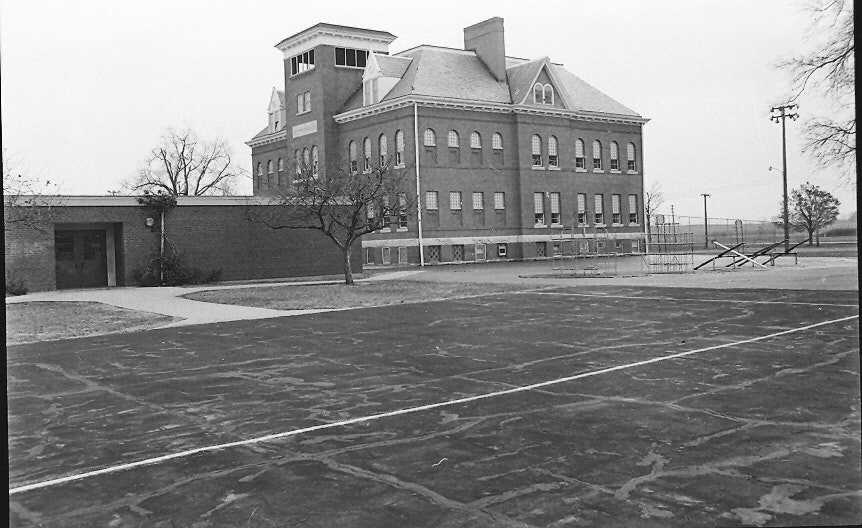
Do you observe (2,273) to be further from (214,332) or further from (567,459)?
(214,332)

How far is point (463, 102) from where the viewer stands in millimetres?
44875

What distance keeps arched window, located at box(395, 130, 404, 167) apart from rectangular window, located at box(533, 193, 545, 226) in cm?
888

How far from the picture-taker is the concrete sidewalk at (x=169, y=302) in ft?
57.6

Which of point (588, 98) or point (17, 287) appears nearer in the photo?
point (17, 287)

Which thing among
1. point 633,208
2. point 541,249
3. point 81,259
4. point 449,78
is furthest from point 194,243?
point 633,208

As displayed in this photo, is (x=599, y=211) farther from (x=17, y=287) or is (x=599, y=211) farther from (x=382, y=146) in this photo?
(x=17, y=287)

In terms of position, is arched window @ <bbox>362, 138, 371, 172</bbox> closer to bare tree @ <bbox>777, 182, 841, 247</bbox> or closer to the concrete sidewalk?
the concrete sidewalk

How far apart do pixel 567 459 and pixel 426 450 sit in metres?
0.97

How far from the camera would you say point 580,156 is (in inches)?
2003

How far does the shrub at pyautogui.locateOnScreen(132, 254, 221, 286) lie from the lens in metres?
29.2

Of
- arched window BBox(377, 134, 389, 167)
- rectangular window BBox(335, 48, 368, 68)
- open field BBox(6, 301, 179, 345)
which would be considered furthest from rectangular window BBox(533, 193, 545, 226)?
open field BBox(6, 301, 179, 345)

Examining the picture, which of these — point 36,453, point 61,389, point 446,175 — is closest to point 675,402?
point 36,453

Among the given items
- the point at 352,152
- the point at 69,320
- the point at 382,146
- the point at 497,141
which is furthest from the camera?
the point at 352,152

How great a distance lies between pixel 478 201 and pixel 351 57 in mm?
11277
